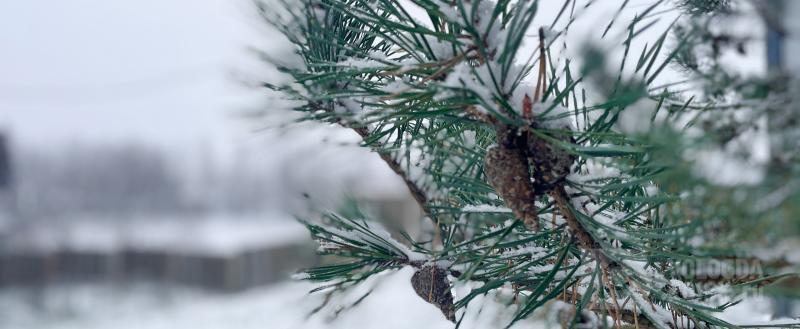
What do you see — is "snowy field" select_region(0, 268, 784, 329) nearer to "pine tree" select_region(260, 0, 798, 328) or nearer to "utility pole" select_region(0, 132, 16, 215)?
"utility pole" select_region(0, 132, 16, 215)

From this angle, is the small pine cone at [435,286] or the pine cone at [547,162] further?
the small pine cone at [435,286]

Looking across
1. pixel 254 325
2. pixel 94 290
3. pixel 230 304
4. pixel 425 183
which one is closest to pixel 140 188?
pixel 94 290

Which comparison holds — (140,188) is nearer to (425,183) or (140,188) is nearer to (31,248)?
(31,248)

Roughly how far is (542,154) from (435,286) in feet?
0.53

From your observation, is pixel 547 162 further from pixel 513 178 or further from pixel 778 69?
pixel 778 69

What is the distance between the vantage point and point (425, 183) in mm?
533

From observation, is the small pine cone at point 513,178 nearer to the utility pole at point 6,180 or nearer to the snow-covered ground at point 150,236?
the snow-covered ground at point 150,236

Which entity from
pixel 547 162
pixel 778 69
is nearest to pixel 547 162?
pixel 547 162

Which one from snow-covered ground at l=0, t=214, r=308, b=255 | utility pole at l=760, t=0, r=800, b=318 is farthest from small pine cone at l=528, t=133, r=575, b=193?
snow-covered ground at l=0, t=214, r=308, b=255

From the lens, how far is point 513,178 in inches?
12.1

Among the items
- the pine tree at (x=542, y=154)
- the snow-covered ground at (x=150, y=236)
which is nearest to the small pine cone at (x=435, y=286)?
the pine tree at (x=542, y=154)

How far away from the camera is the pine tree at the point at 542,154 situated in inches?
9.8

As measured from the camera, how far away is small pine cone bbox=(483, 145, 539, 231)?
1.00ft

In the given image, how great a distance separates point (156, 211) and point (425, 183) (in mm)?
8427
